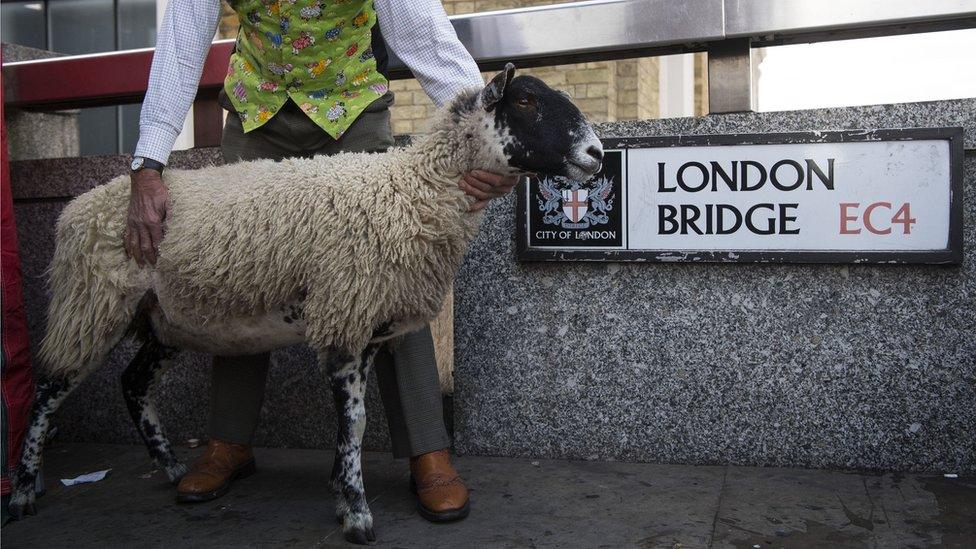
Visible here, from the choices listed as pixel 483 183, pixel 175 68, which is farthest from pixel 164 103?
pixel 483 183

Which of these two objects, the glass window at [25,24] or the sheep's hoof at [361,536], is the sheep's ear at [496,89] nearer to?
the sheep's hoof at [361,536]

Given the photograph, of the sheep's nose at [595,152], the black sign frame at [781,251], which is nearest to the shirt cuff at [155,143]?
the black sign frame at [781,251]

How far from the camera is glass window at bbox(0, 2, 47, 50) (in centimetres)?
728

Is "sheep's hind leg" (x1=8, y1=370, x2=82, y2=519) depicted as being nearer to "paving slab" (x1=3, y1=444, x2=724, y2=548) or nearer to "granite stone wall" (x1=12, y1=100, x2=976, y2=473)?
"paving slab" (x1=3, y1=444, x2=724, y2=548)

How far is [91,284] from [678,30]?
2.31 metres

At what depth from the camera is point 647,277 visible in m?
3.33

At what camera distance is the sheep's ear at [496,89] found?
2.53m

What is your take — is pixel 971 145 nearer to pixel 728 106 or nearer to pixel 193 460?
pixel 728 106

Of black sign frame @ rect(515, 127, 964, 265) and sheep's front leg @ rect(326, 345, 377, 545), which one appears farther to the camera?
black sign frame @ rect(515, 127, 964, 265)

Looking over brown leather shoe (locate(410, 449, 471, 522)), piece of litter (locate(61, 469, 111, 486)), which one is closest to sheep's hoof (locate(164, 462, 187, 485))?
piece of litter (locate(61, 469, 111, 486))

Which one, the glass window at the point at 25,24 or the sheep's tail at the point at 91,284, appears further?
the glass window at the point at 25,24

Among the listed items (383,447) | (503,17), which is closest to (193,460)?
(383,447)

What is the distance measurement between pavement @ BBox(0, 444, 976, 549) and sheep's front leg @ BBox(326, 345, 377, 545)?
0.31ft

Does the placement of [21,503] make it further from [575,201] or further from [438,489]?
[575,201]
